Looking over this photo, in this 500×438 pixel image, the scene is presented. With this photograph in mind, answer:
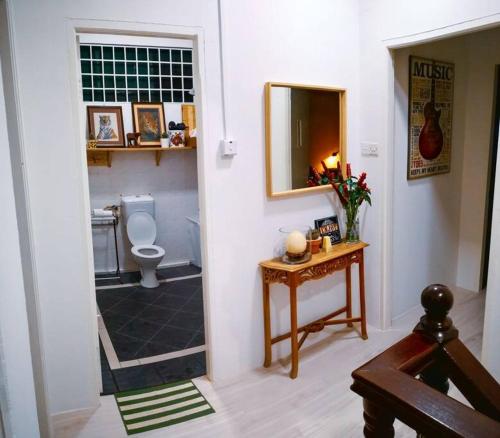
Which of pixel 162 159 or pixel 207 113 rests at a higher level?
pixel 207 113

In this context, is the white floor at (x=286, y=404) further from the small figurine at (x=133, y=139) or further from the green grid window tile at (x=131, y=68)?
the green grid window tile at (x=131, y=68)

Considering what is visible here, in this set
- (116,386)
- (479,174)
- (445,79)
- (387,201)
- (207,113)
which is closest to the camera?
(207,113)

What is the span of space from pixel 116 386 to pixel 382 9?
306 centimetres

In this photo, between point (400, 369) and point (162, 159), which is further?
point (162, 159)

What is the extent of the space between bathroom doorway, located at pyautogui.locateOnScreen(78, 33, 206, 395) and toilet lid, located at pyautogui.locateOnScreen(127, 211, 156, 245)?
1 centimetres

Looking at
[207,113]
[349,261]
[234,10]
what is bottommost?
[349,261]

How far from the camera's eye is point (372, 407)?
862 millimetres

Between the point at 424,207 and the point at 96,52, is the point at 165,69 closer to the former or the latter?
the point at 96,52

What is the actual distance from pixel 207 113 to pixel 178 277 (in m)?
2.75

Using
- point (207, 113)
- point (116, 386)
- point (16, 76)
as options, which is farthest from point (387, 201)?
point (16, 76)

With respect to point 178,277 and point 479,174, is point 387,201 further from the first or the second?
point 178,277

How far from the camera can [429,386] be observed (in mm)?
838

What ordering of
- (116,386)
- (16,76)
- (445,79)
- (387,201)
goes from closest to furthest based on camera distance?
(16,76), (116,386), (387,201), (445,79)

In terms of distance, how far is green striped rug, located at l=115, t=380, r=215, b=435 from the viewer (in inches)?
95.8
